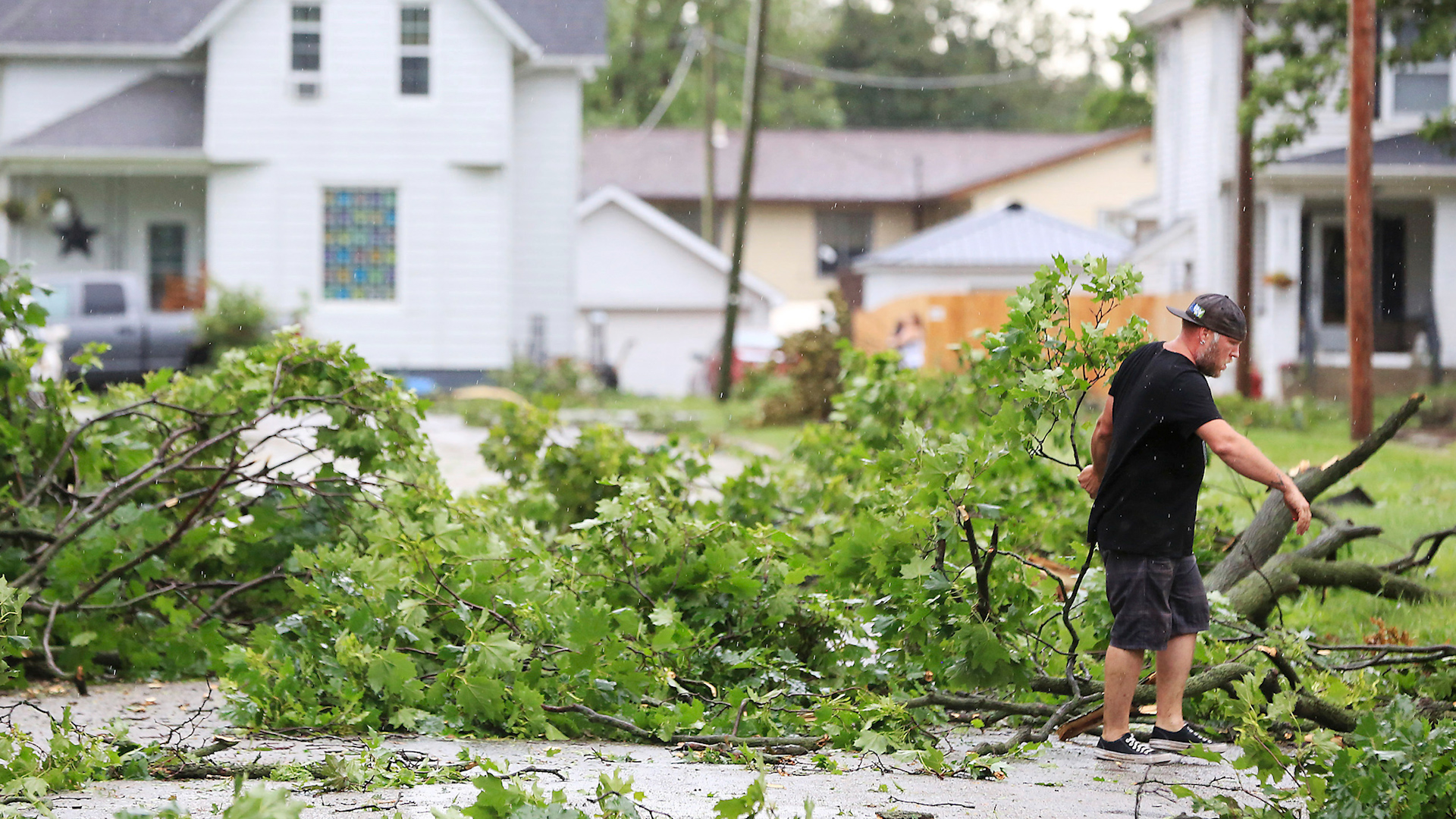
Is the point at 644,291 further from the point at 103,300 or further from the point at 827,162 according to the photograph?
the point at 103,300

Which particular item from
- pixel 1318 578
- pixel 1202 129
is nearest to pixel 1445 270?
pixel 1202 129

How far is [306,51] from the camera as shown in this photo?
25.4m

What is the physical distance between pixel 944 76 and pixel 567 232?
38.9 meters

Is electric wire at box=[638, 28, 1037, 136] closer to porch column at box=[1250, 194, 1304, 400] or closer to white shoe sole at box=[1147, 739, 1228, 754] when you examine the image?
porch column at box=[1250, 194, 1304, 400]

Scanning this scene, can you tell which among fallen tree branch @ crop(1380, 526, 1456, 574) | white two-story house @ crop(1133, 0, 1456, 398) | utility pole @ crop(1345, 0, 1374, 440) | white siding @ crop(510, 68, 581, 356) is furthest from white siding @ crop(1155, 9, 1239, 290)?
fallen tree branch @ crop(1380, 526, 1456, 574)

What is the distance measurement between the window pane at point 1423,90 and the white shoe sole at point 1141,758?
20.1 m

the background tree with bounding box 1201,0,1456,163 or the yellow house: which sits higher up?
the yellow house

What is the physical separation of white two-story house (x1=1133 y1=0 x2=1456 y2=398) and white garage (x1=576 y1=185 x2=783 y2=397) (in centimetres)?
1304

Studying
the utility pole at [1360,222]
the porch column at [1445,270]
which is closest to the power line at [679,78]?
the porch column at [1445,270]

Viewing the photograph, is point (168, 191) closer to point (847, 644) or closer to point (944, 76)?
point (847, 644)

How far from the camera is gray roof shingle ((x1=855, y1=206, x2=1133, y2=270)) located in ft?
100

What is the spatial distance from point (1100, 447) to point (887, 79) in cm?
5366

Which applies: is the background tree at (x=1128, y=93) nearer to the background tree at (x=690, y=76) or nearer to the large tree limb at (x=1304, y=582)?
the background tree at (x=690, y=76)

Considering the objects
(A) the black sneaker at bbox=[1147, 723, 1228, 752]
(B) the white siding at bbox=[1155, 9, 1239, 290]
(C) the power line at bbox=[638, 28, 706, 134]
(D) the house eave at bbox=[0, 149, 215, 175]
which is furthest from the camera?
(C) the power line at bbox=[638, 28, 706, 134]
